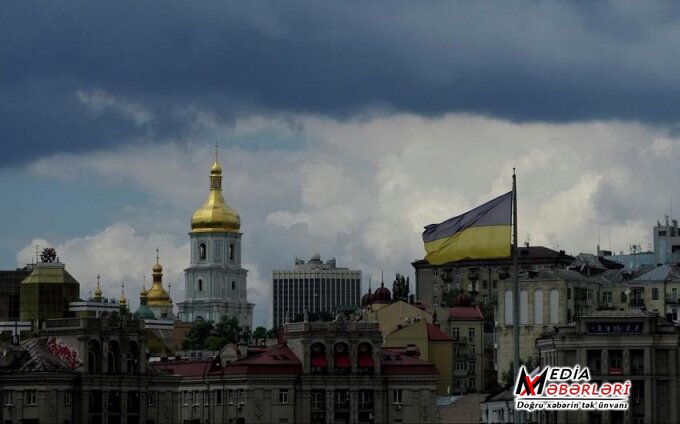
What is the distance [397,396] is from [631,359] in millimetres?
22390

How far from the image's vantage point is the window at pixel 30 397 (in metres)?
176

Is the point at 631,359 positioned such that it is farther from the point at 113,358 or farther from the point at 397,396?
the point at 113,358

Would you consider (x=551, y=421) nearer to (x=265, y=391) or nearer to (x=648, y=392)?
(x=648, y=392)

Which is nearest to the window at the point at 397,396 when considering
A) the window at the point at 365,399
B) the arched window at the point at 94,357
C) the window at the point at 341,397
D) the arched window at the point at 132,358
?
the window at the point at 365,399

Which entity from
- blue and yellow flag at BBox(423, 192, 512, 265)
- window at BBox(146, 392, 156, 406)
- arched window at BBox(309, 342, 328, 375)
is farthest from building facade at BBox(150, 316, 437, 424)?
blue and yellow flag at BBox(423, 192, 512, 265)

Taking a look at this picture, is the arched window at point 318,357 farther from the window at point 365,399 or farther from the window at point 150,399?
the window at point 150,399

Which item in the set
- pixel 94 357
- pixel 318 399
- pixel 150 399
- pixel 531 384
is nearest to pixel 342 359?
pixel 318 399

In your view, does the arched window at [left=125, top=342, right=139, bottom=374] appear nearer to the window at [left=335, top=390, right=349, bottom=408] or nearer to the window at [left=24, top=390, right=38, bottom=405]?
the window at [left=24, top=390, right=38, bottom=405]

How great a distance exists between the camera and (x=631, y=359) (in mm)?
174000

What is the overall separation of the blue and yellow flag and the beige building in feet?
238

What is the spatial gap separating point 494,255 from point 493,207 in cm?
245

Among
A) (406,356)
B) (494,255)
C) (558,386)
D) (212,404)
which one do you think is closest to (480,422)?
(406,356)

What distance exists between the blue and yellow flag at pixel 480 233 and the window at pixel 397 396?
285 ft

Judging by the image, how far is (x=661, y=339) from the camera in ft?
570
